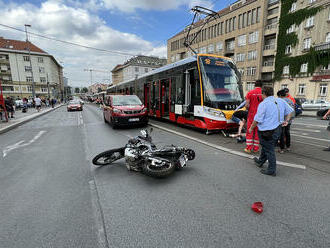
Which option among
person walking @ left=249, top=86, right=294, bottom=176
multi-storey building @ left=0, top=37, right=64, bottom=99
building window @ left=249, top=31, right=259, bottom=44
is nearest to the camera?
person walking @ left=249, top=86, right=294, bottom=176

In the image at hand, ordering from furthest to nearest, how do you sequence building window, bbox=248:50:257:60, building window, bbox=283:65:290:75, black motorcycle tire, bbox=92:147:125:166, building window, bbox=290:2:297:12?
building window, bbox=248:50:257:60
building window, bbox=283:65:290:75
building window, bbox=290:2:297:12
black motorcycle tire, bbox=92:147:125:166

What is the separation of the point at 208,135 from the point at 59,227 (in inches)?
227

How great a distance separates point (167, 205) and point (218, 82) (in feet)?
18.6

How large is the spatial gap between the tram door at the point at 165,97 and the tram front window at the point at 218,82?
2848 mm

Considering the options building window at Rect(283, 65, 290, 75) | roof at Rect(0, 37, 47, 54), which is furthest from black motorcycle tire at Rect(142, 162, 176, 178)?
roof at Rect(0, 37, 47, 54)

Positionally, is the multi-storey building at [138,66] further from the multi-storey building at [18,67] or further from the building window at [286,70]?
the building window at [286,70]

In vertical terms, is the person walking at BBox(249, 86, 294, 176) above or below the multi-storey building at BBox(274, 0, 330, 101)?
below

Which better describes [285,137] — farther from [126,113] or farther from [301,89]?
[301,89]

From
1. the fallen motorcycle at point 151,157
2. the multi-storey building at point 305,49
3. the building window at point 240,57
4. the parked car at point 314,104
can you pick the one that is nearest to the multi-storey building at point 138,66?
the building window at point 240,57

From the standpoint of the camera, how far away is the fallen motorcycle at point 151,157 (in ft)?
10.2

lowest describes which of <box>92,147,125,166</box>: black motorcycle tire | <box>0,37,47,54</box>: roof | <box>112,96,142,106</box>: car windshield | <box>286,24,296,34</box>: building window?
<box>92,147,125,166</box>: black motorcycle tire

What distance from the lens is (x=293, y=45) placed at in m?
27.6

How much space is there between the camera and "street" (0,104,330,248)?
6.26 ft

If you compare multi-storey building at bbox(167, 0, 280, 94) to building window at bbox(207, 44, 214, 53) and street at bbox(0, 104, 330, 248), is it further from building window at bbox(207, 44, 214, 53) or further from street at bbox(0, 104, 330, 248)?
street at bbox(0, 104, 330, 248)
